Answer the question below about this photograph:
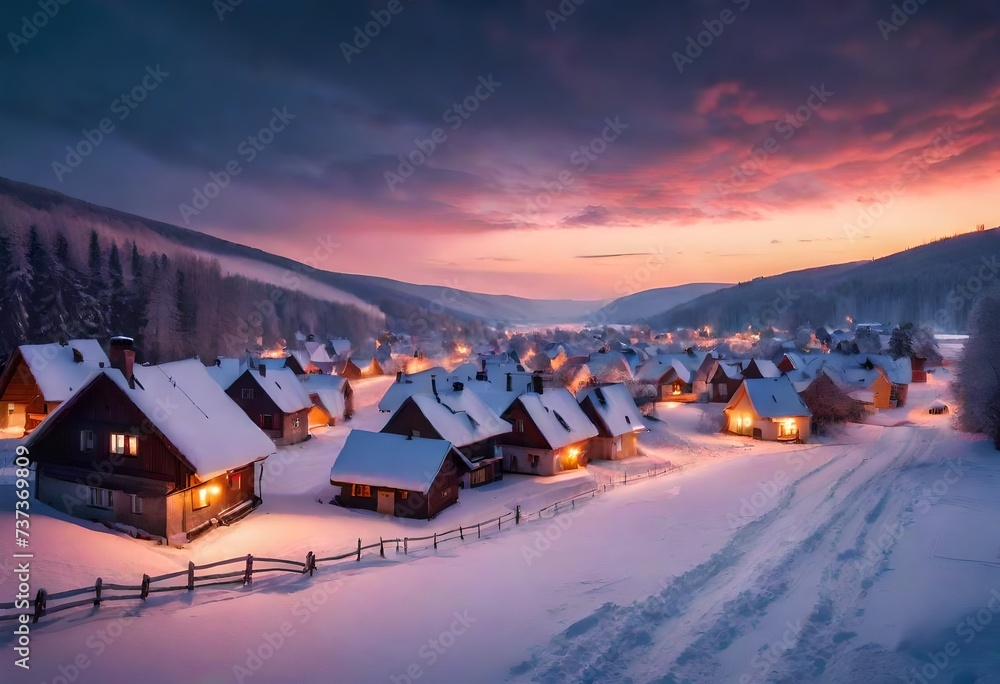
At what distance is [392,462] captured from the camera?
32.0 meters

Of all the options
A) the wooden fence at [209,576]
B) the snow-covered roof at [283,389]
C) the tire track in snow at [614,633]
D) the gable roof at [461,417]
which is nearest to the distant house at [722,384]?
the gable roof at [461,417]

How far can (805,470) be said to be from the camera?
3825 centimetres

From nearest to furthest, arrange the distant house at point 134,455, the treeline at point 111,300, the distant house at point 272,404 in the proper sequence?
1. the distant house at point 134,455
2. the distant house at point 272,404
3. the treeline at point 111,300

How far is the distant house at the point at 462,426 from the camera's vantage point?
37.2 m

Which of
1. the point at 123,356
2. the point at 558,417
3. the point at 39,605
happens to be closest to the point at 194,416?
the point at 123,356

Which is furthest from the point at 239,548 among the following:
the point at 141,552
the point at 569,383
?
the point at 569,383

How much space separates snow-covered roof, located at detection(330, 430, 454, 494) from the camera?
30859 millimetres

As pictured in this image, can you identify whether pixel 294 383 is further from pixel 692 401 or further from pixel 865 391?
pixel 865 391

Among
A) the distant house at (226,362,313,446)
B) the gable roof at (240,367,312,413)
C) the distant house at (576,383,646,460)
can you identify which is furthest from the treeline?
the distant house at (576,383,646,460)

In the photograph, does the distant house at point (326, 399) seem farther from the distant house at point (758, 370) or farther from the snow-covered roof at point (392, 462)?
the distant house at point (758, 370)

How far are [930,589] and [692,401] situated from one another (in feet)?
225

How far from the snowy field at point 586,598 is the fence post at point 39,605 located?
0.30 metres

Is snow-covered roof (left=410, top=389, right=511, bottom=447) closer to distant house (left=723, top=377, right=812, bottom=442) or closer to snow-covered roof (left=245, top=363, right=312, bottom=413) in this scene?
snow-covered roof (left=245, top=363, right=312, bottom=413)

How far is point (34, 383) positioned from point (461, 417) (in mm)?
31164
